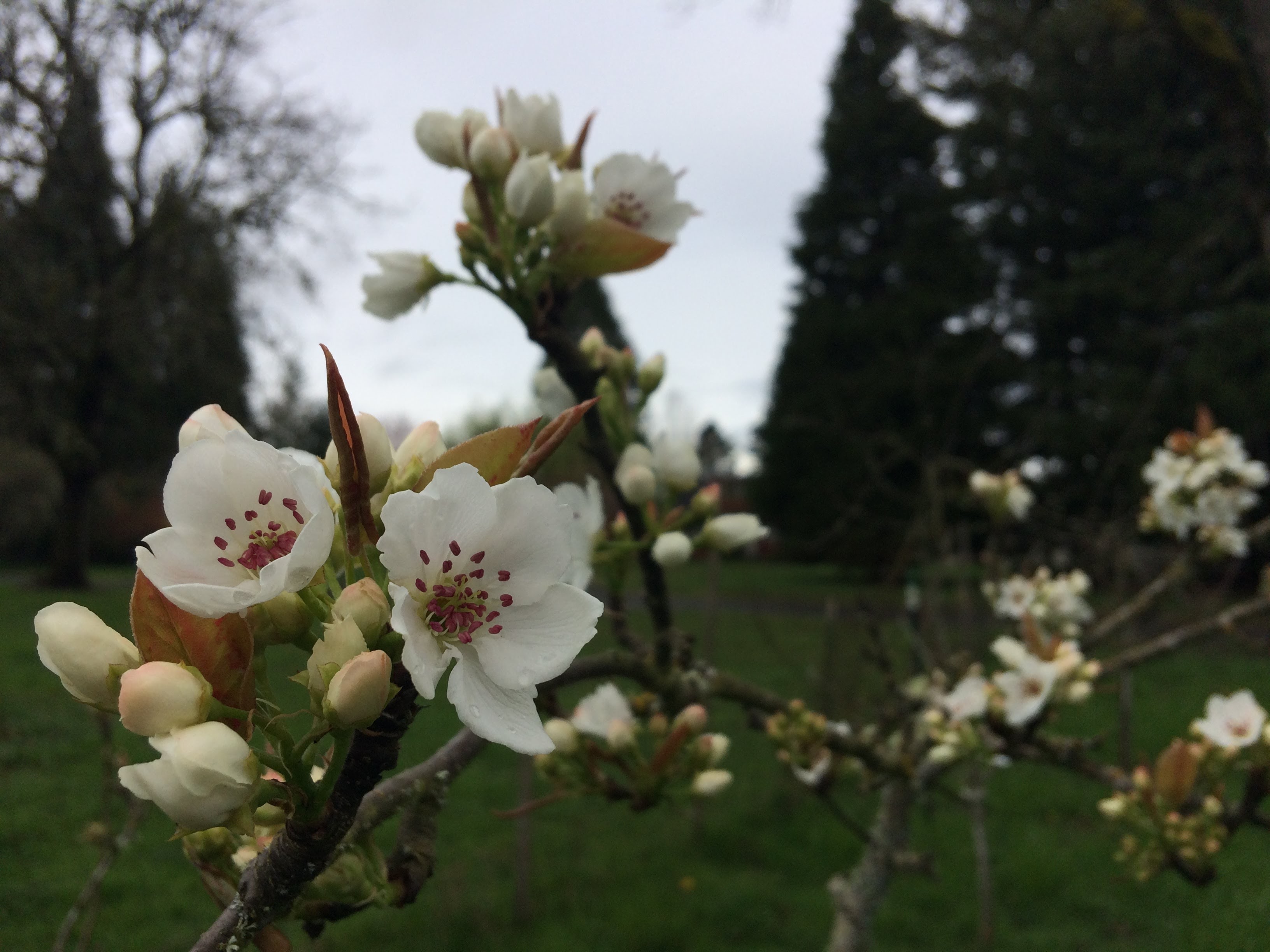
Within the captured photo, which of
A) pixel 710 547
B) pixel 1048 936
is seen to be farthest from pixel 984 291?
pixel 710 547

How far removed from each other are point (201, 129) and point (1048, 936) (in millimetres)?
15378

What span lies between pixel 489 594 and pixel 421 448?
0.15 m

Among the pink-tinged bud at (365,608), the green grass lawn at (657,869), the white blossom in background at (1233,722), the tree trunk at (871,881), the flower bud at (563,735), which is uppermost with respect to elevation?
the pink-tinged bud at (365,608)

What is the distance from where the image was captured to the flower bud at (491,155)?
4.08 feet

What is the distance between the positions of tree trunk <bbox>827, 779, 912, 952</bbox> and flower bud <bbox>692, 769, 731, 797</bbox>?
3.46 feet

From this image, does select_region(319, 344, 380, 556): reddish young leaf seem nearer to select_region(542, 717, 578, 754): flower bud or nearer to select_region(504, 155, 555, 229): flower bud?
select_region(504, 155, 555, 229): flower bud

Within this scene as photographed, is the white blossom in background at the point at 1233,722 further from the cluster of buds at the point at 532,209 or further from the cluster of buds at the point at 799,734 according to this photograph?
the cluster of buds at the point at 532,209

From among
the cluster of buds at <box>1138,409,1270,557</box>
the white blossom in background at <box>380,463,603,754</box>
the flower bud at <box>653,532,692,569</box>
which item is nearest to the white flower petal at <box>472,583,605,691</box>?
the white blossom in background at <box>380,463,603,754</box>

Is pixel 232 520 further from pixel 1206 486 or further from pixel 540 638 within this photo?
pixel 1206 486

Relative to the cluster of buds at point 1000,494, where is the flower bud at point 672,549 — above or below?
above

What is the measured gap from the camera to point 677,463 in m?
1.44

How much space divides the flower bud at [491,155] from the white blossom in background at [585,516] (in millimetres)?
466

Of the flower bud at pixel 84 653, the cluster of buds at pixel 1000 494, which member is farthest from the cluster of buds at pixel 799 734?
the cluster of buds at pixel 1000 494

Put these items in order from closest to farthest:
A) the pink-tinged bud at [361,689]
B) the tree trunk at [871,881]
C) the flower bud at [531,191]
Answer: the pink-tinged bud at [361,689]
the flower bud at [531,191]
the tree trunk at [871,881]
